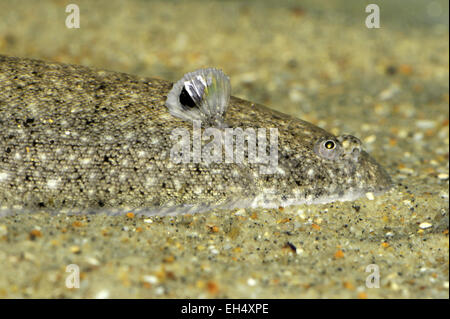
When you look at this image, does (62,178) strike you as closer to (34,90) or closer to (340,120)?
(34,90)

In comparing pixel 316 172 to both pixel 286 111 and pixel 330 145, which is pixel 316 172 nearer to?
pixel 330 145

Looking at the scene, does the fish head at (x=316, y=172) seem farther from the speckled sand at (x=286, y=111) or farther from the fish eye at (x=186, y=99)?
the fish eye at (x=186, y=99)

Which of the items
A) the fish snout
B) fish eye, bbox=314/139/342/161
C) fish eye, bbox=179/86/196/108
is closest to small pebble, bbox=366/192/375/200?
the fish snout

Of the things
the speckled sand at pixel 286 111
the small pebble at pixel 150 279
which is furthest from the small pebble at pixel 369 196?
the small pebble at pixel 150 279

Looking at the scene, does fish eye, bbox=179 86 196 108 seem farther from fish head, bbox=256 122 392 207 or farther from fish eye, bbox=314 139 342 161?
fish eye, bbox=314 139 342 161

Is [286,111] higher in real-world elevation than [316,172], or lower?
higher

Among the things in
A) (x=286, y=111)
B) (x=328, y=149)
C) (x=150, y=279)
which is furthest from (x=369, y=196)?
(x=286, y=111)
